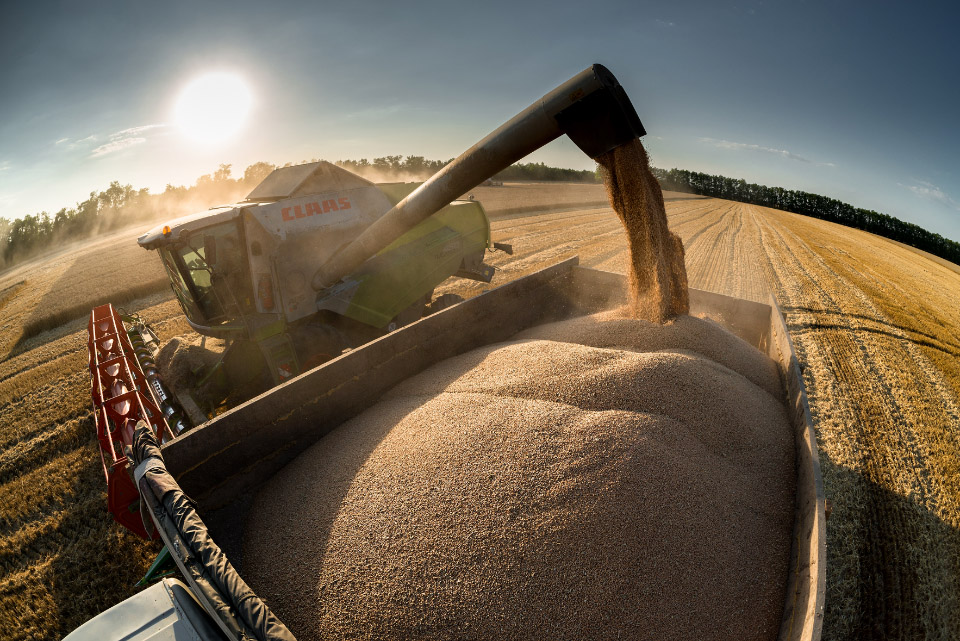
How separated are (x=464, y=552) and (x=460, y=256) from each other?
4.58 metres

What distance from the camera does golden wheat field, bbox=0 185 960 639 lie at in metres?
2.53

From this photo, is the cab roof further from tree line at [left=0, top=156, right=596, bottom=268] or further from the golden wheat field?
tree line at [left=0, top=156, right=596, bottom=268]

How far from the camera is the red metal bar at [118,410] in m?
2.15

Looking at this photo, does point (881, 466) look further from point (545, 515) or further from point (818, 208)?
point (818, 208)

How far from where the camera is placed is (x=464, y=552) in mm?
1747

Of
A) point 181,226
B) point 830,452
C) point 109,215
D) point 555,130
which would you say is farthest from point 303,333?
point 109,215

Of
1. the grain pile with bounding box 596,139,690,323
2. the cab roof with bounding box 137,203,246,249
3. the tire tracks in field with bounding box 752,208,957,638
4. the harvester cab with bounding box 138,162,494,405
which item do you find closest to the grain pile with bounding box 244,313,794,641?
the grain pile with bounding box 596,139,690,323

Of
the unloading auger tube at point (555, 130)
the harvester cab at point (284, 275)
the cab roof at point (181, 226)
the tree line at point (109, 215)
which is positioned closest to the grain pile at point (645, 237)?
the unloading auger tube at point (555, 130)

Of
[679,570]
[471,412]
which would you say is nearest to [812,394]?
[679,570]

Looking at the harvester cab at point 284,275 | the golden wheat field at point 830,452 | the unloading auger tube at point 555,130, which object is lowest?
the golden wheat field at point 830,452

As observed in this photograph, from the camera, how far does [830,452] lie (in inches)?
138

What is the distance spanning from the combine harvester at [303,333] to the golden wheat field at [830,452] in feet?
2.51

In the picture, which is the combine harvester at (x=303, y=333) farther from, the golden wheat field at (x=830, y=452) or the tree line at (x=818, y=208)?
the tree line at (x=818, y=208)

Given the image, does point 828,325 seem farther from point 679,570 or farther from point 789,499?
point 679,570
